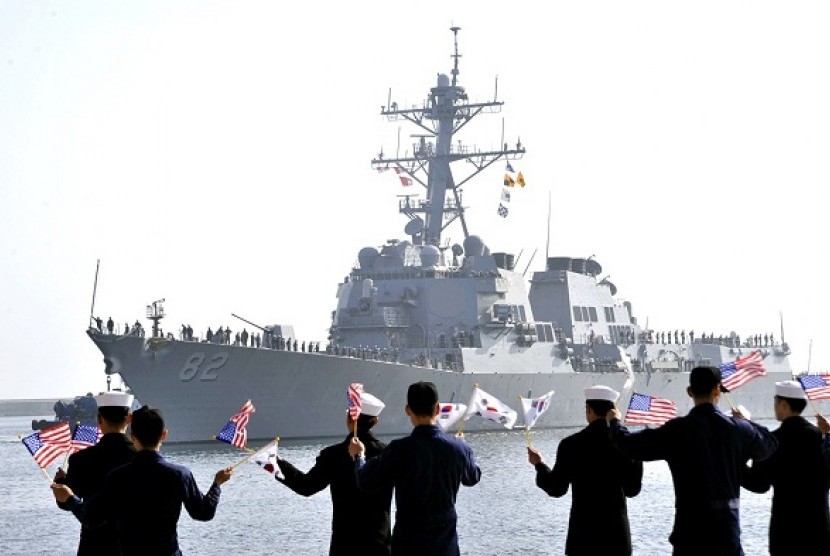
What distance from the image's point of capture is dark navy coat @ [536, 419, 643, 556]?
7.49 m

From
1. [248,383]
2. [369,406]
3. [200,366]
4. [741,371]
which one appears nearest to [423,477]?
[369,406]

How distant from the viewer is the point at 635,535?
19.6 metres

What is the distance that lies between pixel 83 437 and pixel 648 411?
3583 millimetres

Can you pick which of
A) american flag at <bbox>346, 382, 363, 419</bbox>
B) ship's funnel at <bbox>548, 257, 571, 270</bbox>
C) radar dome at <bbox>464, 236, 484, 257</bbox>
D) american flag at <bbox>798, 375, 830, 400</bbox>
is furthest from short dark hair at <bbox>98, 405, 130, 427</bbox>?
ship's funnel at <bbox>548, 257, 571, 270</bbox>

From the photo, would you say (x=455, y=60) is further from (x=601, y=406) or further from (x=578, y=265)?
(x=601, y=406)

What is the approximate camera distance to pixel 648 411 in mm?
8750

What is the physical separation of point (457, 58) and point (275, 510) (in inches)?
899

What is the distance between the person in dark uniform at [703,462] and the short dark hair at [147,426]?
91.5 inches

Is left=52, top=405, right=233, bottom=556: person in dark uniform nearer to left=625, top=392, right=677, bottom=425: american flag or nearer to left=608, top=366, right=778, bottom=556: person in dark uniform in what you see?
left=608, top=366, right=778, bottom=556: person in dark uniform

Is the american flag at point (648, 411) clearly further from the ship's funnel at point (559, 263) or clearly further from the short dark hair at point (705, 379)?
the ship's funnel at point (559, 263)

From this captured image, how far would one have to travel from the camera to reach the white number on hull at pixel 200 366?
33.8 metres

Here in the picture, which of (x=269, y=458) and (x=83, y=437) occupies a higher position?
(x=83, y=437)

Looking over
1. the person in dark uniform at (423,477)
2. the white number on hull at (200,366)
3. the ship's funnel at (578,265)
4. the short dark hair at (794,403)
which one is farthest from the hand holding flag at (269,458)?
the ship's funnel at (578,265)

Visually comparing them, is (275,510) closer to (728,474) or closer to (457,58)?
(728,474)
